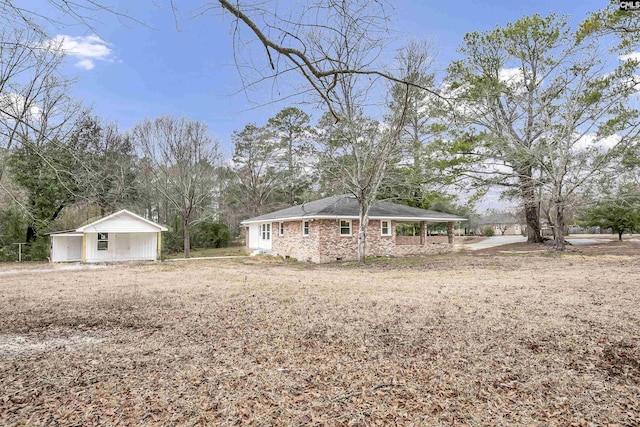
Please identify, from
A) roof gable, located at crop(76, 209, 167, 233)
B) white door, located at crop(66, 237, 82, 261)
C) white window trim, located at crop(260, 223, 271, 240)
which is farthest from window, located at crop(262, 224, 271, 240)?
white door, located at crop(66, 237, 82, 261)

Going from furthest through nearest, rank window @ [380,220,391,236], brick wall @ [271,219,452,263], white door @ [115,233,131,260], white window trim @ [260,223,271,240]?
1. white window trim @ [260,223,271,240]
2. white door @ [115,233,131,260]
3. window @ [380,220,391,236]
4. brick wall @ [271,219,452,263]

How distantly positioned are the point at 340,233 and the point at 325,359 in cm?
1440

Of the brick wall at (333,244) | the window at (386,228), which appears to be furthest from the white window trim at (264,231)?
the window at (386,228)

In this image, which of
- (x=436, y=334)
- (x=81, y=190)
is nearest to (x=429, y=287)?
(x=436, y=334)

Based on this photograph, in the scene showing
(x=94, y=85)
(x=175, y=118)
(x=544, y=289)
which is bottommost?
(x=544, y=289)

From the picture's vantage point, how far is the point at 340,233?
18266 mm

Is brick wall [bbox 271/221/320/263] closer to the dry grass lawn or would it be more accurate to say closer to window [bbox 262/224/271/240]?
window [bbox 262/224/271/240]

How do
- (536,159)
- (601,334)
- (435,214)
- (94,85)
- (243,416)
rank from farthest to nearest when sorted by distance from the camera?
(435,214) → (536,159) → (94,85) → (601,334) → (243,416)

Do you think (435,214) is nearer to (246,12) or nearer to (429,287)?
(429,287)

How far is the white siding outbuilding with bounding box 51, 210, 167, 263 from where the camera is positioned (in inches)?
725

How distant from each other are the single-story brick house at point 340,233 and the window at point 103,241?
29.2 ft

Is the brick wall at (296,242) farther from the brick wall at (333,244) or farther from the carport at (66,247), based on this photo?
the carport at (66,247)

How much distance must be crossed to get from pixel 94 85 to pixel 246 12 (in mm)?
3602

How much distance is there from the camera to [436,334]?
4715 millimetres
